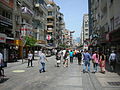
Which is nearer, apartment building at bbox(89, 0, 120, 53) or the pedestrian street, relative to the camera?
the pedestrian street

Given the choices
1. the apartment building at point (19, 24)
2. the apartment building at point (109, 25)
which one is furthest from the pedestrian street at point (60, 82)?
the apartment building at point (19, 24)

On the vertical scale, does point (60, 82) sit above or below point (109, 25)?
below

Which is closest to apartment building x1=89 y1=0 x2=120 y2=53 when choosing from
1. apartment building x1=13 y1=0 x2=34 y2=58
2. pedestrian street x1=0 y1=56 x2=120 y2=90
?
pedestrian street x1=0 y1=56 x2=120 y2=90

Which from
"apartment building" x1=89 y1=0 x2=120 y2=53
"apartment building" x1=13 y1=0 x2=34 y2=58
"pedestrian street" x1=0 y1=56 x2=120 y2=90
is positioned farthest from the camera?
"apartment building" x1=13 y1=0 x2=34 y2=58

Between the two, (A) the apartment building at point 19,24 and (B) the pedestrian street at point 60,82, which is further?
(A) the apartment building at point 19,24

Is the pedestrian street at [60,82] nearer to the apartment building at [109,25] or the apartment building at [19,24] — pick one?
the apartment building at [109,25]

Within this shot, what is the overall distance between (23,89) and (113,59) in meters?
9.60

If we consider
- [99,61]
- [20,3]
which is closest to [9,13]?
[20,3]

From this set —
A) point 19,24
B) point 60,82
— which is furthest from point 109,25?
point 60,82

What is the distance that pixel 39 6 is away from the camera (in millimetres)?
57625

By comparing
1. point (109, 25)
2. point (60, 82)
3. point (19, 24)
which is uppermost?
point (19, 24)

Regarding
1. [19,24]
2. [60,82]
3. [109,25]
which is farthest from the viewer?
[19,24]

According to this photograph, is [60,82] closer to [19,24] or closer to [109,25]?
[109,25]

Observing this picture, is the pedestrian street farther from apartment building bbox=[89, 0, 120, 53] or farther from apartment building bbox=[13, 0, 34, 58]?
apartment building bbox=[13, 0, 34, 58]
